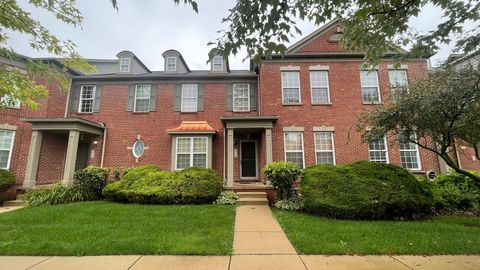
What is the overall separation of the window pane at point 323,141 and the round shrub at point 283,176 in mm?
3239

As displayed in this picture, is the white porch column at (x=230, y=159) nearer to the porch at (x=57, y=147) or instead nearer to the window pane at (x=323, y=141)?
the window pane at (x=323, y=141)

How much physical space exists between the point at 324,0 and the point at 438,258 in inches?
189

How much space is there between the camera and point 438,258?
4207 millimetres

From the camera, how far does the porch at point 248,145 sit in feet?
36.4

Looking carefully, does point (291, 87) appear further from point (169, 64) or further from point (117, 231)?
point (117, 231)

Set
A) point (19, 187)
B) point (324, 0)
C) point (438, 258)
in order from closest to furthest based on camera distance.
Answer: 1. point (324, 0)
2. point (438, 258)
3. point (19, 187)

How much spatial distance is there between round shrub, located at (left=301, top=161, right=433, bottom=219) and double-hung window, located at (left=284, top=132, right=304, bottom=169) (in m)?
3.45

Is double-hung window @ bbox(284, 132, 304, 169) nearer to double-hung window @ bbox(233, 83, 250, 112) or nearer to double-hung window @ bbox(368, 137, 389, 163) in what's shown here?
double-hung window @ bbox(233, 83, 250, 112)

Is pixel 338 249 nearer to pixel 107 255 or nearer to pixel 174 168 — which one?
pixel 107 255

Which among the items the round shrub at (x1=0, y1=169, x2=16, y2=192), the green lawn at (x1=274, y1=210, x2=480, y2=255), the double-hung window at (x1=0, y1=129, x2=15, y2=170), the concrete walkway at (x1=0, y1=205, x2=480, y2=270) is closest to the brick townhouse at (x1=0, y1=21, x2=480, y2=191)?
the double-hung window at (x1=0, y1=129, x2=15, y2=170)

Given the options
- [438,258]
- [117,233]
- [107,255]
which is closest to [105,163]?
[117,233]

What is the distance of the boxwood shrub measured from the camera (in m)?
9.05

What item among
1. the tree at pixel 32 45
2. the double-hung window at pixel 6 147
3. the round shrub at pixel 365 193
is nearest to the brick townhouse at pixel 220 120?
the double-hung window at pixel 6 147

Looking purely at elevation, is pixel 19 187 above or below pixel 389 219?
above
